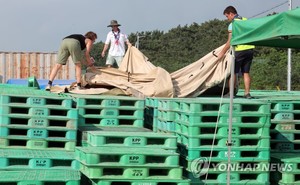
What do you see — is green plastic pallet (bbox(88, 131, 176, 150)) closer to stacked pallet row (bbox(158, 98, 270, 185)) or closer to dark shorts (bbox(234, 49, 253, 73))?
stacked pallet row (bbox(158, 98, 270, 185))

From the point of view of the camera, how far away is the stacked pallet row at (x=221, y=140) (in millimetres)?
7660

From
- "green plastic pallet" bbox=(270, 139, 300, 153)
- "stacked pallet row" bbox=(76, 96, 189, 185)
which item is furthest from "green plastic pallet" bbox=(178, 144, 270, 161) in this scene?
"green plastic pallet" bbox=(270, 139, 300, 153)

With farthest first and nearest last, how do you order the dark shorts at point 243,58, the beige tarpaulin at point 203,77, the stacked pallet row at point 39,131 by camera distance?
the dark shorts at point 243,58
the beige tarpaulin at point 203,77
the stacked pallet row at point 39,131

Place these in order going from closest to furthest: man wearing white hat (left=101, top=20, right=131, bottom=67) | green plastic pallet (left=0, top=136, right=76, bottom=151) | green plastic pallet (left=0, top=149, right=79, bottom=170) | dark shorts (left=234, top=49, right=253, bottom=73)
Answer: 1. green plastic pallet (left=0, top=149, right=79, bottom=170)
2. green plastic pallet (left=0, top=136, right=76, bottom=151)
3. dark shorts (left=234, top=49, right=253, bottom=73)
4. man wearing white hat (left=101, top=20, right=131, bottom=67)

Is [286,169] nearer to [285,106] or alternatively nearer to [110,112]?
[285,106]

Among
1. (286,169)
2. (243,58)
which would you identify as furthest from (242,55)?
(286,169)

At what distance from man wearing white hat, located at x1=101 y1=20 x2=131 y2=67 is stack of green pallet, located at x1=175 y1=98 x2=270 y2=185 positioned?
575 centimetres

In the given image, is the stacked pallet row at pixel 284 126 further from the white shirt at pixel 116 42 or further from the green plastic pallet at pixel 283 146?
the white shirt at pixel 116 42

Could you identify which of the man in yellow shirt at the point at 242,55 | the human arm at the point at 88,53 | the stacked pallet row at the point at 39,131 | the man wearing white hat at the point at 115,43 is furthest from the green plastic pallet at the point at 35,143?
the man wearing white hat at the point at 115,43

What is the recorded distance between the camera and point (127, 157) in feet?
22.4

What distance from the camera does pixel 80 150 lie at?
7211mm

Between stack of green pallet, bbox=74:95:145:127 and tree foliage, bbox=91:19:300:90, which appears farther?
tree foliage, bbox=91:19:300:90

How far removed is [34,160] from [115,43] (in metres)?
6.30

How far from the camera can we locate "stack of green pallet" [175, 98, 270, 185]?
7.66 metres
